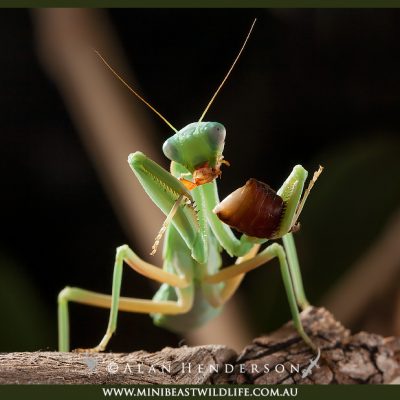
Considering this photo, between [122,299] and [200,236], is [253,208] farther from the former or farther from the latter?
[122,299]

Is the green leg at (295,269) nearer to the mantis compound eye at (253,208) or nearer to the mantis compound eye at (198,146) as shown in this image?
the mantis compound eye at (253,208)

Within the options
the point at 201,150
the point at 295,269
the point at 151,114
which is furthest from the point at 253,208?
the point at 151,114

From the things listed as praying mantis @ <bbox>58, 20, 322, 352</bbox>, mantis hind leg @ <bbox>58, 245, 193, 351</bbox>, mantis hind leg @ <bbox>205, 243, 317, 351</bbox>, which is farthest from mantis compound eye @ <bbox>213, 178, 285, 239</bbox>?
mantis hind leg @ <bbox>58, 245, 193, 351</bbox>

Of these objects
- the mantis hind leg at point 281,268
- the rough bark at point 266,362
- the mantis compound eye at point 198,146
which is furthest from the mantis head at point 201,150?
the rough bark at point 266,362

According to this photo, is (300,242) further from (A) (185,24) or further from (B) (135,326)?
(A) (185,24)

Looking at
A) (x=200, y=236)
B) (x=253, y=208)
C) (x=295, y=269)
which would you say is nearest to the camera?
(x=253, y=208)

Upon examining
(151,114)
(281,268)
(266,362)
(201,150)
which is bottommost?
(266,362)

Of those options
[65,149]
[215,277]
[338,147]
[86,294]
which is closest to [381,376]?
[215,277]
